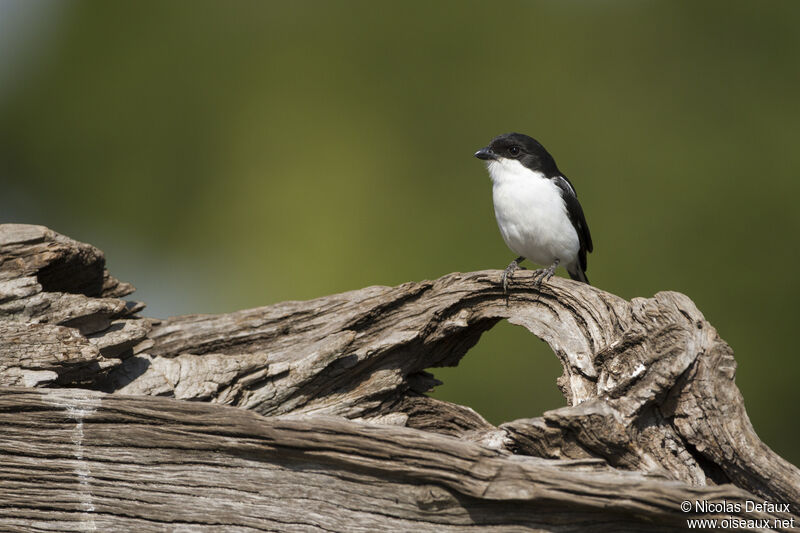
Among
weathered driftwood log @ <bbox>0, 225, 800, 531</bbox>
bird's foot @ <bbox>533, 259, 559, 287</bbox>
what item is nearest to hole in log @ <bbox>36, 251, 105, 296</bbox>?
weathered driftwood log @ <bbox>0, 225, 800, 531</bbox>

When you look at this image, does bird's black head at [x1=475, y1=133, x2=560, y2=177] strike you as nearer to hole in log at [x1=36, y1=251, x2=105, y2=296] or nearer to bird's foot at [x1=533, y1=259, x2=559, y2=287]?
bird's foot at [x1=533, y1=259, x2=559, y2=287]

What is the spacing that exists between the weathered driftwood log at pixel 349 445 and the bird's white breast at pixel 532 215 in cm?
113

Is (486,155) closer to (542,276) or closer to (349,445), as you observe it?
(542,276)


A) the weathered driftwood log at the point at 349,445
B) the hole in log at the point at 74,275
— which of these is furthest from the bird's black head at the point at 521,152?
the hole in log at the point at 74,275

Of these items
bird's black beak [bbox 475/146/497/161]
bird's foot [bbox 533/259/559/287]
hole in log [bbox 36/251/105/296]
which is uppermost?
bird's black beak [bbox 475/146/497/161]

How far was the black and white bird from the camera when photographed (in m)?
6.09

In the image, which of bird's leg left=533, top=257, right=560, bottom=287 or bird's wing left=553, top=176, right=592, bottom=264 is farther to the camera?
bird's wing left=553, top=176, right=592, bottom=264

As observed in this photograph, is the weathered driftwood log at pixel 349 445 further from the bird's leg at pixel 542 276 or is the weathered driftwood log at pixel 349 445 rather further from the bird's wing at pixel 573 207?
the bird's wing at pixel 573 207

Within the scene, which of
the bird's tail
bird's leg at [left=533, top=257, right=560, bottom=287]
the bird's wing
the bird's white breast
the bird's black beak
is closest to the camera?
bird's leg at [left=533, top=257, right=560, bottom=287]

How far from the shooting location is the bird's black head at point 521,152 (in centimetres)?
636

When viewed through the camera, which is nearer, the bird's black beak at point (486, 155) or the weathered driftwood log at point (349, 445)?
the weathered driftwood log at point (349, 445)

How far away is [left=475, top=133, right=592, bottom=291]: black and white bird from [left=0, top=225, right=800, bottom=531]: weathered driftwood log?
45.0 inches

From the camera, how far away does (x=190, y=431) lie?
4.05m

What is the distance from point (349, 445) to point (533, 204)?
9.41ft
